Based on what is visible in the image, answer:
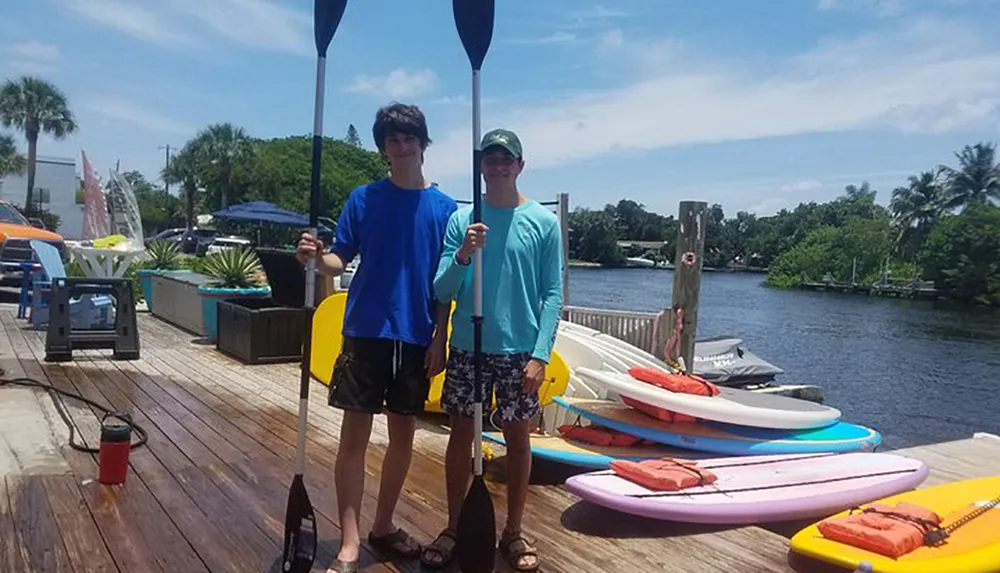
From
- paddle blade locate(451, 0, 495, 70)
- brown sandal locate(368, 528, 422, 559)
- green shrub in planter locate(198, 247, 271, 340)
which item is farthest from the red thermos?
green shrub in planter locate(198, 247, 271, 340)

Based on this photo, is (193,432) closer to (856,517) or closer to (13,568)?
(13,568)

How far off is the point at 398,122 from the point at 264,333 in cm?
515

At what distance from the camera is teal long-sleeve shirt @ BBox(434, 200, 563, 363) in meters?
2.88

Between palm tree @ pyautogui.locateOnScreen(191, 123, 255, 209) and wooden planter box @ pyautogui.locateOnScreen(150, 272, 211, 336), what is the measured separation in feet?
153

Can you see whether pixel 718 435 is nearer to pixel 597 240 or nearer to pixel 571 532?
pixel 571 532

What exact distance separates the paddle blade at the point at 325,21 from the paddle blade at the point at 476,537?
178 centimetres

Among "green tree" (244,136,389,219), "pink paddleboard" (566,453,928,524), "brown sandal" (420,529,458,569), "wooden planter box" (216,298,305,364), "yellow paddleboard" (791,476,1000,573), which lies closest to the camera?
"brown sandal" (420,529,458,569)

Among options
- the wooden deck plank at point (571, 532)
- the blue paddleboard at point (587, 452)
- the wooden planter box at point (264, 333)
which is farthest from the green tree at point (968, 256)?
the wooden deck plank at point (571, 532)

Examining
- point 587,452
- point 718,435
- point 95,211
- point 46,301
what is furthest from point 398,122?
point 95,211

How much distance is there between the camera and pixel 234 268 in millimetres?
9141

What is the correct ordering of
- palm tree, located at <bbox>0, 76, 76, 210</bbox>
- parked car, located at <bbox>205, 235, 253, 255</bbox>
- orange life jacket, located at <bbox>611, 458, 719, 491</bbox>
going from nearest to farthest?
orange life jacket, located at <bbox>611, 458, 719, 491</bbox>, parked car, located at <bbox>205, 235, 253, 255</bbox>, palm tree, located at <bbox>0, 76, 76, 210</bbox>

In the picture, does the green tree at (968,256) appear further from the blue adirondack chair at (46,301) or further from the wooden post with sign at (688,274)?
the blue adirondack chair at (46,301)

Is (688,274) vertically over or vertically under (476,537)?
over

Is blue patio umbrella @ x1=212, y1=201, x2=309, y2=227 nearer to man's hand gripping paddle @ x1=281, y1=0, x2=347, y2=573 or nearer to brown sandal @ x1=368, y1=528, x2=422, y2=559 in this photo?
man's hand gripping paddle @ x1=281, y1=0, x2=347, y2=573
